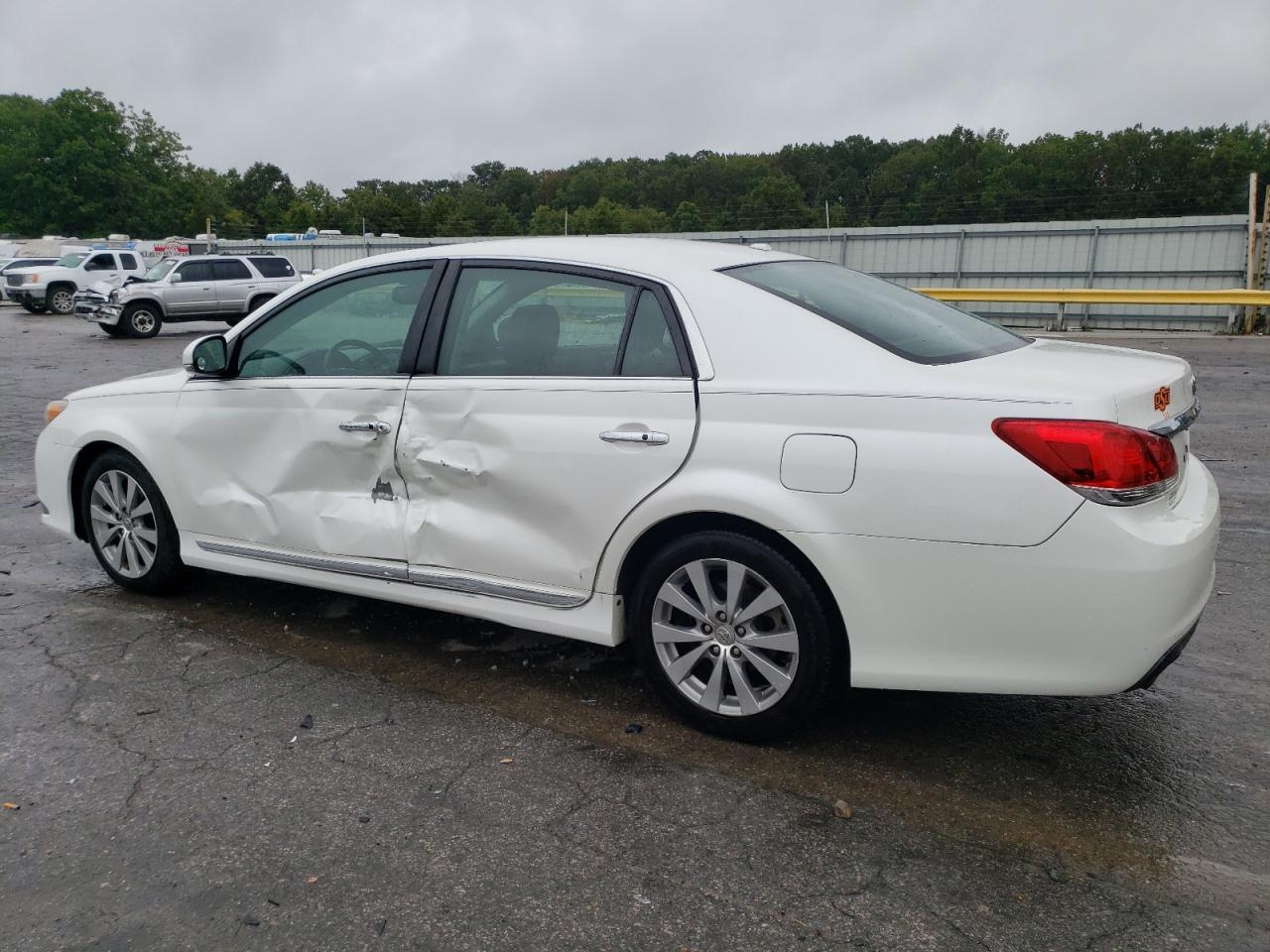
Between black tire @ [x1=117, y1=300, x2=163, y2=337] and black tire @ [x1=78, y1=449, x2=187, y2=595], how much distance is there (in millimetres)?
19505

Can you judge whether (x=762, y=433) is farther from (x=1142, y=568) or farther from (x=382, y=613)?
(x=382, y=613)

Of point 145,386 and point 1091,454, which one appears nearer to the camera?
point 1091,454

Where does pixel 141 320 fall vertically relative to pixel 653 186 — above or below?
below

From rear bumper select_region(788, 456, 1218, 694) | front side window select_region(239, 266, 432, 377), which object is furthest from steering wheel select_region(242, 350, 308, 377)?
rear bumper select_region(788, 456, 1218, 694)

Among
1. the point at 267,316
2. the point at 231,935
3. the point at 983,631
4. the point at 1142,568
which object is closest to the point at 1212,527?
the point at 1142,568

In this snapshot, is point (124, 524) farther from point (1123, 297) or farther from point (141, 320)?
point (141, 320)

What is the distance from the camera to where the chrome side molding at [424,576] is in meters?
3.73

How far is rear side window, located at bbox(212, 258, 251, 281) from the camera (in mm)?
23938

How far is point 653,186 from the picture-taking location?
49688 millimetres

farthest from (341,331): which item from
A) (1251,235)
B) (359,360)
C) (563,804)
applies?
(1251,235)

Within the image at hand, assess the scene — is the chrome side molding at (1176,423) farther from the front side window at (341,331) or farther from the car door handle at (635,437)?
the front side window at (341,331)

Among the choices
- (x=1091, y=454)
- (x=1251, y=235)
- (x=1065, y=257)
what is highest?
(x=1251, y=235)

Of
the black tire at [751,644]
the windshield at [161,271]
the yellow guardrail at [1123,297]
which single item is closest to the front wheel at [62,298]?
the windshield at [161,271]

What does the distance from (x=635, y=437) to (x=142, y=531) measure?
9.04ft
